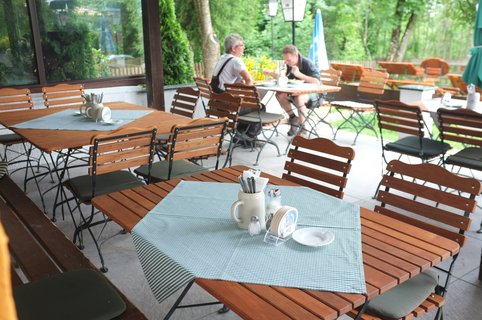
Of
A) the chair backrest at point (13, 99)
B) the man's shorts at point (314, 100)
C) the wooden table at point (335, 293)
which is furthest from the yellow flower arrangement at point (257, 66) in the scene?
the wooden table at point (335, 293)

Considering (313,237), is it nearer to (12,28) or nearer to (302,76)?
(302,76)

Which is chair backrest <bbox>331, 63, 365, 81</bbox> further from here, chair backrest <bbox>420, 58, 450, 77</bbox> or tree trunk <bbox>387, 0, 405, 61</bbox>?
tree trunk <bbox>387, 0, 405, 61</bbox>

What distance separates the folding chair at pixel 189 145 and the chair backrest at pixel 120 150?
169mm

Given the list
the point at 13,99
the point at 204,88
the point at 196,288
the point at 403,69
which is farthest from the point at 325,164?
the point at 403,69

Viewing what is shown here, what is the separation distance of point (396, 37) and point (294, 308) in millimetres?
17001

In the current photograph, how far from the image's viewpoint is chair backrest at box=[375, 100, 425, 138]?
409 centimetres

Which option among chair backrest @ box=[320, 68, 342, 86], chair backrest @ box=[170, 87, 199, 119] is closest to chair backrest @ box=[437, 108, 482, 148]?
chair backrest @ box=[170, 87, 199, 119]

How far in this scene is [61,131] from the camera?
365 cm

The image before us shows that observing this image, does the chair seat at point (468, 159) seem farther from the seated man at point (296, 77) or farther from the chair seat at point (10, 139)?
the chair seat at point (10, 139)

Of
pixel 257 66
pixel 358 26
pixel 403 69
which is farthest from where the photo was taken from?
pixel 358 26

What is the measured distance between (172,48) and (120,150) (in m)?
4.96

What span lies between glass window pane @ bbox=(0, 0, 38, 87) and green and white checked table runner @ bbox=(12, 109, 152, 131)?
2181 mm

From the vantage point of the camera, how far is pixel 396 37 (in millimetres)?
16641

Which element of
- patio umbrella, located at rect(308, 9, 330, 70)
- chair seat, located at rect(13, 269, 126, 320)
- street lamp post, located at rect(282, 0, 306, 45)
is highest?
street lamp post, located at rect(282, 0, 306, 45)
